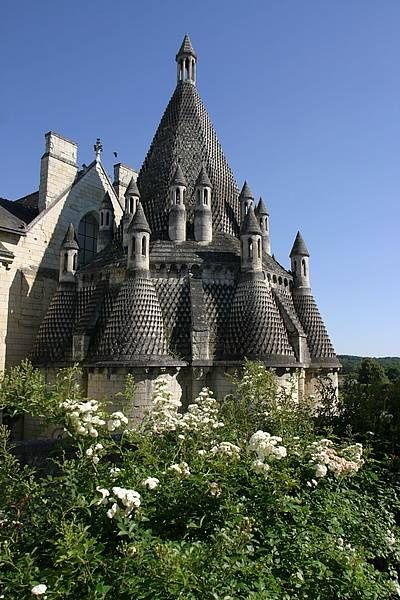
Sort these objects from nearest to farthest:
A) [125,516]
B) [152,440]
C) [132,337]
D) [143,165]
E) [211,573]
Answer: [211,573] → [125,516] → [152,440] → [132,337] → [143,165]

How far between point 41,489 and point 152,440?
2116 millimetres

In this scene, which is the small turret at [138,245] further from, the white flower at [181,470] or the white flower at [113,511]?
the white flower at [113,511]

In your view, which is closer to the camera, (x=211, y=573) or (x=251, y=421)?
(x=211, y=573)

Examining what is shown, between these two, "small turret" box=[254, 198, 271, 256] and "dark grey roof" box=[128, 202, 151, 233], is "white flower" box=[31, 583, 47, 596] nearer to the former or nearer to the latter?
"dark grey roof" box=[128, 202, 151, 233]

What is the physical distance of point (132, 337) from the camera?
1515 cm

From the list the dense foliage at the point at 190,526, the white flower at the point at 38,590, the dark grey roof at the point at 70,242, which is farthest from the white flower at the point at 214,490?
the dark grey roof at the point at 70,242

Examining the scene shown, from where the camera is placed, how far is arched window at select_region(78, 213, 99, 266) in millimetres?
23797

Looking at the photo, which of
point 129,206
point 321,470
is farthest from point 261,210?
point 321,470

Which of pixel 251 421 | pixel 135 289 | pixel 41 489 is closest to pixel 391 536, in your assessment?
pixel 251 421

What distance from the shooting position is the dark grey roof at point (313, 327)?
19.1 m

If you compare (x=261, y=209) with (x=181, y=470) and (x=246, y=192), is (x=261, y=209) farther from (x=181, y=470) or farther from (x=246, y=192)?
(x=181, y=470)

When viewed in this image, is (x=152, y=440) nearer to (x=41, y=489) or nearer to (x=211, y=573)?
(x=41, y=489)

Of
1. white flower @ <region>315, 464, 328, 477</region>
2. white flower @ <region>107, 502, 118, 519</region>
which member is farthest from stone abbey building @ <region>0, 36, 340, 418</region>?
white flower @ <region>107, 502, 118, 519</region>

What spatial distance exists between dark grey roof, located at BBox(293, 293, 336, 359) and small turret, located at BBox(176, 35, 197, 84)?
513 inches
